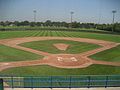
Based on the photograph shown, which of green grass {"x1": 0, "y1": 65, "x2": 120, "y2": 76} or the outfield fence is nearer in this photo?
the outfield fence

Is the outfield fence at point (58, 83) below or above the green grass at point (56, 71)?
above

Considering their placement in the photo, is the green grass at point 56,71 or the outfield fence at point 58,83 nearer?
the outfield fence at point 58,83

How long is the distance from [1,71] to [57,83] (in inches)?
221

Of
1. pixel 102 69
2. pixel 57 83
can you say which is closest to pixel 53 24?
pixel 102 69

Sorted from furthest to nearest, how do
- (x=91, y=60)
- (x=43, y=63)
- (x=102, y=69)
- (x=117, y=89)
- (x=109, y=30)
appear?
(x=109, y=30), (x=91, y=60), (x=43, y=63), (x=102, y=69), (x=117, y=89)

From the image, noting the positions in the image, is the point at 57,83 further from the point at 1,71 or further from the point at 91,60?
the point at 91,60

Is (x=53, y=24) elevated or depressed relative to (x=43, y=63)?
elevated

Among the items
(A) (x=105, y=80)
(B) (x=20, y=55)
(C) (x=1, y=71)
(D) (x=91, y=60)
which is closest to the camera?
(A) (x=105, y=80)

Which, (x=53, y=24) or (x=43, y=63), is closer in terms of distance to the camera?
(x=43, y=63)

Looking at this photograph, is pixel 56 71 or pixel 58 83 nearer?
pixel 58 83

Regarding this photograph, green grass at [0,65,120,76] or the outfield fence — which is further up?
the outfield fence

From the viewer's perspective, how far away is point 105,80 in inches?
377

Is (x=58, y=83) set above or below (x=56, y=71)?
above

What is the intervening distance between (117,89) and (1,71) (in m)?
7.97
